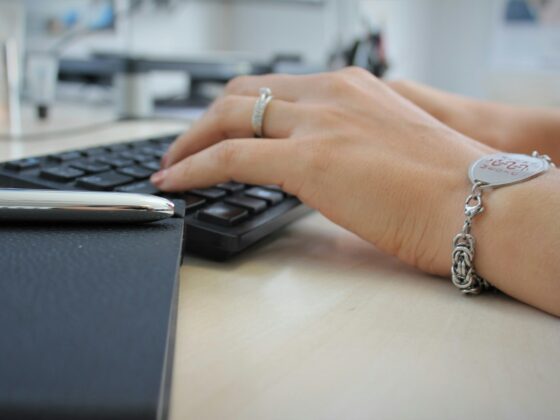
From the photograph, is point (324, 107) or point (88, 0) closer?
point (324, 107)

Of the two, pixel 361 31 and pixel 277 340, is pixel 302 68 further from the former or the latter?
pixel 277 340

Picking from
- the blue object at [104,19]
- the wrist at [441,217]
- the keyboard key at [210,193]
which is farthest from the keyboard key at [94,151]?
the blue object at [104,19]

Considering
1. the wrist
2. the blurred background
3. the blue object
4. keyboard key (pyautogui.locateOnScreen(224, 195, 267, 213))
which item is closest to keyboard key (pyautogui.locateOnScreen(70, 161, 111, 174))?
keyboard key (pyautogui.locateOnScreen(224, 195, 267, 213))

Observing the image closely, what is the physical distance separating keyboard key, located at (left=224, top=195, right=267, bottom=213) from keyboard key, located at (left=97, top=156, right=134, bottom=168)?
11cm

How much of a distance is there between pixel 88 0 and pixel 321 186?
31.9 inches

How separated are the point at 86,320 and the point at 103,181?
0.72 feet

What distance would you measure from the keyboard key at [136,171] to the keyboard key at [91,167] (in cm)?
1

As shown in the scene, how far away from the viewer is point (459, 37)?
1.83 metres

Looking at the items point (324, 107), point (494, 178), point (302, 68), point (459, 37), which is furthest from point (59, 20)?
point (459, 37)

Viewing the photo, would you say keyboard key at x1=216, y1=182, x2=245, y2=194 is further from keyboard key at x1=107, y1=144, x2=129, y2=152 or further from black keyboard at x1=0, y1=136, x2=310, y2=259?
keyboard key at x1=107, y1=144, x2=129, y2=152

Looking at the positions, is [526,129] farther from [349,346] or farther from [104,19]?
[104,19]

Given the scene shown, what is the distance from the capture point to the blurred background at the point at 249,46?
37.9 inches

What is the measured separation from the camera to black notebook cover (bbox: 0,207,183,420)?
0.49ft

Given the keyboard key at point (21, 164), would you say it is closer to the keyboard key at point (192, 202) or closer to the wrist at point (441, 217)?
the keyboard key at point (192, 202)
